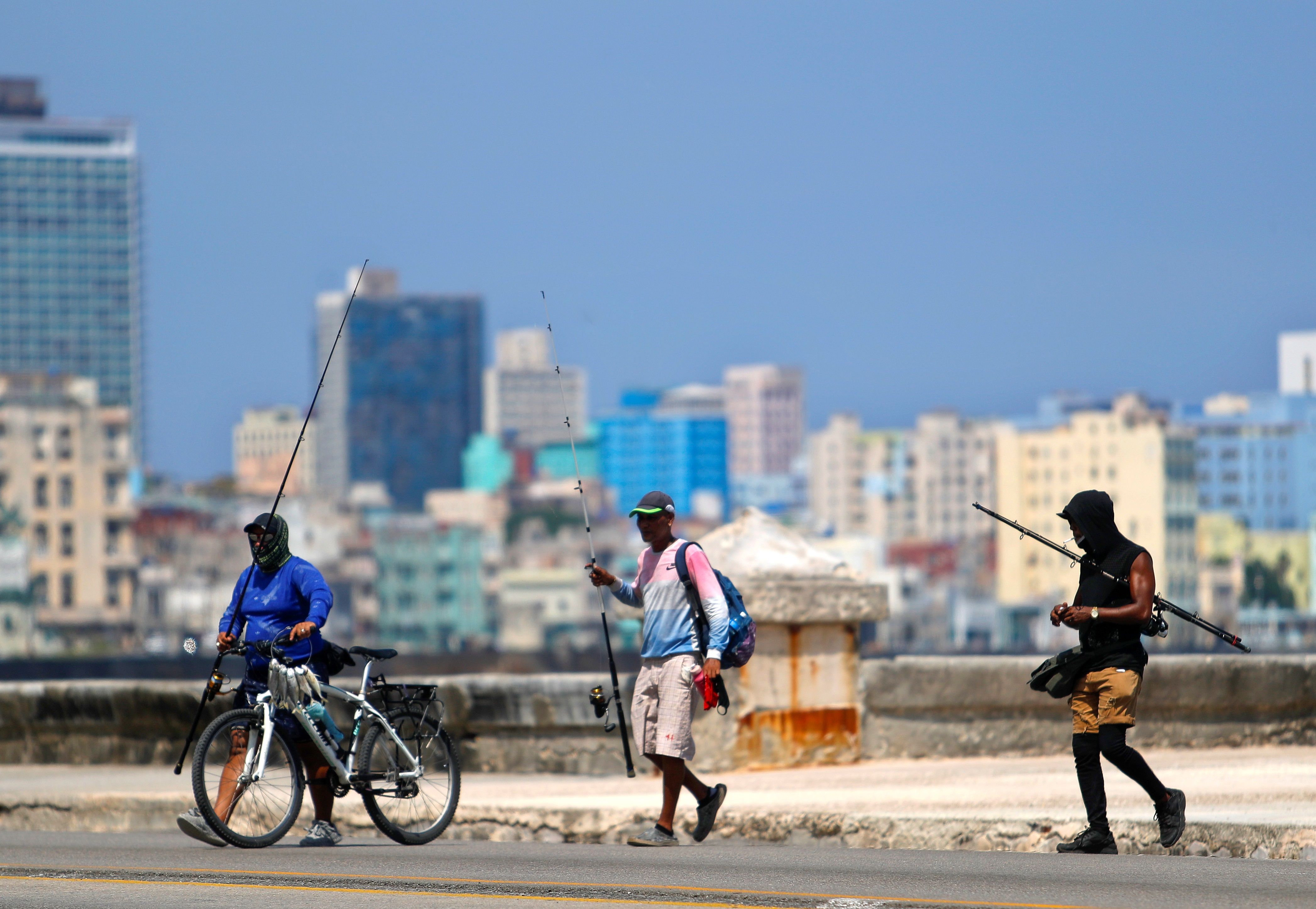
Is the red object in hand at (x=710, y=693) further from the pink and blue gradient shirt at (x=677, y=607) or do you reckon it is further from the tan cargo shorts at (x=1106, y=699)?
the tan cargo shorts at (x=1106, y=699)

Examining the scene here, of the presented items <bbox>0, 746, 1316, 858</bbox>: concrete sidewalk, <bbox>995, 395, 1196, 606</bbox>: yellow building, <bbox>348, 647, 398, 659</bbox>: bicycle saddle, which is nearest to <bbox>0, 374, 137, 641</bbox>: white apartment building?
<bbox>995, 395, 1196, 606</bbox>: yellow building

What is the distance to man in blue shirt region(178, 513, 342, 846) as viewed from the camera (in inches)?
356

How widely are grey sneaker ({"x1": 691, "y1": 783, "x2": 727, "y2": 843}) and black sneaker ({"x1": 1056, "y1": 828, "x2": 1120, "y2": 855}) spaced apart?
4.91ft

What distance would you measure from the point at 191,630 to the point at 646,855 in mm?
153044

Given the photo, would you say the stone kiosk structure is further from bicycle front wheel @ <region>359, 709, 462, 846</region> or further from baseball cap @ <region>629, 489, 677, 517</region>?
bicycle front wheel @ <region>359, 709, 462, 846</region>

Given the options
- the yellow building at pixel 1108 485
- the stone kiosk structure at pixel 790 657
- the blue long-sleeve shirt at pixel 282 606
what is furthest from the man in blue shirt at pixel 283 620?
the yellow building at pixel 1108 485

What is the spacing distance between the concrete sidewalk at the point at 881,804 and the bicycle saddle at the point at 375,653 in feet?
4.03

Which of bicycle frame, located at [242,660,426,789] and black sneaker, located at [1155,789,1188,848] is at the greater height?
bicycle frame, located at [242,660,426,789]

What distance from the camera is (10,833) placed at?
1070 centimetres

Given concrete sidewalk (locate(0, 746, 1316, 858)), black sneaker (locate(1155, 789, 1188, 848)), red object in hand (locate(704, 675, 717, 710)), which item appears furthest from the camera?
concrete sidewalk (locate(0, 746, 1316, 858))

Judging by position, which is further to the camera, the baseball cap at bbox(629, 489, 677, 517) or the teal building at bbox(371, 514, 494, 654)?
the teal building at bbox(371, 514, 494, 654)

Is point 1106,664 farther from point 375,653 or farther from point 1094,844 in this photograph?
point 375,653

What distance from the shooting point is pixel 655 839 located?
903cm

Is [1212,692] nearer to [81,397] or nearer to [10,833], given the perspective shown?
[10,833]
